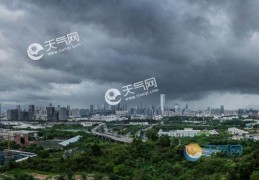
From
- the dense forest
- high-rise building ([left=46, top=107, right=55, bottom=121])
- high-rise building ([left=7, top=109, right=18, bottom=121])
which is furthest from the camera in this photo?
high-rise building ([left=7, top=109, right=18, bottom=121])

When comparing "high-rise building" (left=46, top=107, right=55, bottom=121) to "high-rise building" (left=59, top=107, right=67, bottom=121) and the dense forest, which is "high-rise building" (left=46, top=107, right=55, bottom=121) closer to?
"high-rise building" (left=59, top=107, right=67, bottom=121)

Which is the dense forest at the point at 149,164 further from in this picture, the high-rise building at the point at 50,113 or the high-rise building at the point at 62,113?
the high-rise building at the point at 62,113

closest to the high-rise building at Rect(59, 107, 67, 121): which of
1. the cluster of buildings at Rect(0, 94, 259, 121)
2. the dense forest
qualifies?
the cluster of buildings at Rect(0, 94, 259, 121)

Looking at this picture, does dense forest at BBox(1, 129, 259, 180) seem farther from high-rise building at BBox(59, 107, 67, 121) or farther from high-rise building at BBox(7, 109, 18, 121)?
high-rise building at BBox(7, 109, 18, 121)

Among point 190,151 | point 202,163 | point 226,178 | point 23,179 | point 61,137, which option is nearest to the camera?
point 226,178

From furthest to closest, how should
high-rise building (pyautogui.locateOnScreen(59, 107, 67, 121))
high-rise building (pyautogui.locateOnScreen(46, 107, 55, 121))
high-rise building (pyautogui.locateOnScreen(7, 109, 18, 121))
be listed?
high-rise building (pyautogui.locateOnScreen(59, 107, 67, 121)), high-rise building (pyautogui.locateOnScreen(7, 109, 18, 121)), high-rise building (pyautogui.locateOnScreen(46, 107, 55, 121))

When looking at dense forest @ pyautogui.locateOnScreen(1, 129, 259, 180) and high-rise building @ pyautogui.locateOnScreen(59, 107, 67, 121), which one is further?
high-rise building @ pyautogui.locateOnScreen(59, 107, 67, 121)

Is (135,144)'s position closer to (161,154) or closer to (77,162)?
(161,154)

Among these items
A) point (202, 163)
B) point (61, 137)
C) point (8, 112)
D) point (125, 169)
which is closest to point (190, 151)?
point (202, 163)

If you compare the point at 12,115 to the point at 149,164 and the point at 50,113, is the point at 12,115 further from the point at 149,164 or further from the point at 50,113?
the point at 149,164

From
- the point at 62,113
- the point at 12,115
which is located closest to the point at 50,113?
the point at 62,113

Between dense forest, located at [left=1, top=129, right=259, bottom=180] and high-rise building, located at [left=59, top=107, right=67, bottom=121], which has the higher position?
high-rise building, located at [left=59, top=107, right=67, bottom=121]
